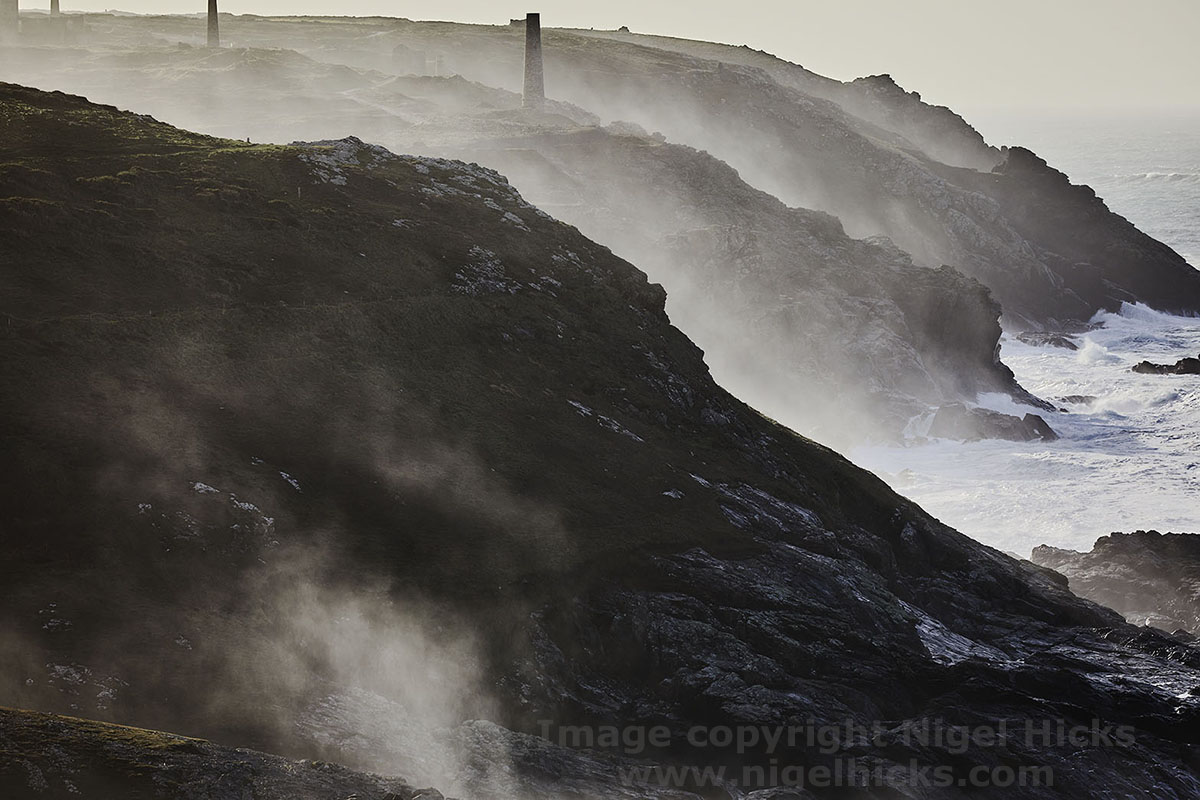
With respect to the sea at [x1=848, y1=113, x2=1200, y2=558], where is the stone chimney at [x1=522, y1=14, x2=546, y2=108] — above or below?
above

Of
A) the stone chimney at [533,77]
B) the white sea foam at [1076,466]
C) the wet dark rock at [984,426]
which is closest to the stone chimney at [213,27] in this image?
the stone chimney at [533,77]

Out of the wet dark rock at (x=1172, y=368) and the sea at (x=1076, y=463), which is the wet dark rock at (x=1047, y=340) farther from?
the wet dark rock at (x=1172, y=368)

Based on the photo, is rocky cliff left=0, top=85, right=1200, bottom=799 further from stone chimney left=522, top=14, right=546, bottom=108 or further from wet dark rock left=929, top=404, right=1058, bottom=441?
stone chimney left=522, top=14, right=546, bottom=108

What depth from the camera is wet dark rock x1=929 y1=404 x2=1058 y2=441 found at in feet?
244

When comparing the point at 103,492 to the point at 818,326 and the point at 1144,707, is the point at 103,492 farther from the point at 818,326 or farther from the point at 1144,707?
the point at 818,326

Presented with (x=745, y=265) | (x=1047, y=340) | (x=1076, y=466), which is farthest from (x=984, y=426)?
(x=1047, y=340)

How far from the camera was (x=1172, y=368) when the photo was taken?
88.6 metres

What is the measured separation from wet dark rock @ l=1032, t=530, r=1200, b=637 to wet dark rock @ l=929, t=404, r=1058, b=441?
→ 883 inches

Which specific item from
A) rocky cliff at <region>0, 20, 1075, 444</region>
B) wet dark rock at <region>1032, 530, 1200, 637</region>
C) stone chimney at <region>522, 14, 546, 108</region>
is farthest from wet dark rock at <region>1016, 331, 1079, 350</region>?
stone chimney at <region>522, 14, 546, 108</region>

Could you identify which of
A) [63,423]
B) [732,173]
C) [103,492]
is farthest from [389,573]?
[732,173]

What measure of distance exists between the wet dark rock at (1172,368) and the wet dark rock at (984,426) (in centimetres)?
1875

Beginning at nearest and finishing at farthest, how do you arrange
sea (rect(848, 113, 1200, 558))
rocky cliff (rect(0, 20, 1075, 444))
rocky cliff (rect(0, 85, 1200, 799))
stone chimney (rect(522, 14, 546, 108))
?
rocky cliff (rect(0, 85, 1200, 799))
sea (rect(848, 113, 1200, 558))
rocky cliff (rect(0, 20, 1075, 444))
stone chimney (rect(522, 14, 546, 108))

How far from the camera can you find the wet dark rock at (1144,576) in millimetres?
45844

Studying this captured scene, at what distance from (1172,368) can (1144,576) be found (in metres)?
46.9
